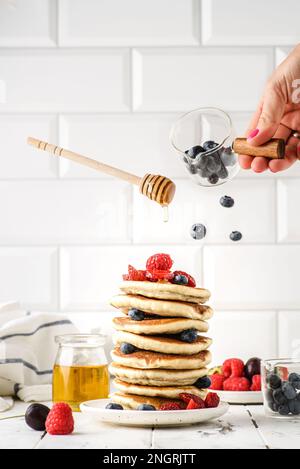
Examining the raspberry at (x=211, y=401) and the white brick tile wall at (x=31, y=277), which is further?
the white brick tile wall at (x=31, y=277)

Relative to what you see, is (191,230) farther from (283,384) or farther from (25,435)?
(25,435)

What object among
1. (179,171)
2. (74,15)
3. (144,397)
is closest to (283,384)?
(144,397)

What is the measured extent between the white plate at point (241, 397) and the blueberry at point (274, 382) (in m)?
0.21

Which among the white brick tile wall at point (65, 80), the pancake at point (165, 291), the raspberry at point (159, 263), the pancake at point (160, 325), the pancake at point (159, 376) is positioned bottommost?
the pancake at point (159, 376)

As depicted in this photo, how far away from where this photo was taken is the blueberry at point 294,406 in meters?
1.66

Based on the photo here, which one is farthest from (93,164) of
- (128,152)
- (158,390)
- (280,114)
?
(158,390)

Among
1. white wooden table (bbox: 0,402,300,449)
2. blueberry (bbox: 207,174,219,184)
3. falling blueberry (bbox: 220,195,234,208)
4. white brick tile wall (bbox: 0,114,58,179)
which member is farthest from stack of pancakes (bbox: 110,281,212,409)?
white brick tile wall (bbox: 0,114,58,179)

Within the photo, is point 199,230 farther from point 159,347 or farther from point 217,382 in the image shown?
point 159,347

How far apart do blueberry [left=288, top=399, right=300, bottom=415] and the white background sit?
0.71m

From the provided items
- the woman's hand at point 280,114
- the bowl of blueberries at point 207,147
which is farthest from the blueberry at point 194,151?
the woman's hand at point 280,114

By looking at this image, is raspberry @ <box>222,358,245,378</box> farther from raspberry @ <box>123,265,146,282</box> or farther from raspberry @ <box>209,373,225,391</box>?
raspberry @ <box>123,265,146,282</box>

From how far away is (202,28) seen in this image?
2.42m

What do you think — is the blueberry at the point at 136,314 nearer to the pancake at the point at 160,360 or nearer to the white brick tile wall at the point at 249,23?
the pancake at the point at 160,360

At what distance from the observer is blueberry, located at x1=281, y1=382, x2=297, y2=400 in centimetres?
166
